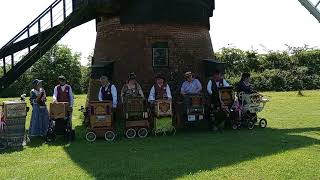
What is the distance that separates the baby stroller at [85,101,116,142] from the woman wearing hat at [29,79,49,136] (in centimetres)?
137

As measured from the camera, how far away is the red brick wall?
14727 millimetres

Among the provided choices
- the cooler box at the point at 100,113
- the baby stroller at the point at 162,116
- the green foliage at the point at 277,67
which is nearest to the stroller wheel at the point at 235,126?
the baby stroller at the point at 162,116

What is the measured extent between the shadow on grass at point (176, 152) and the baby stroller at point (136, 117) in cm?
37

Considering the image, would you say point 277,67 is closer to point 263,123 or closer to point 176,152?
point 263,123

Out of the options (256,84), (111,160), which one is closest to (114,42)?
(111,160)

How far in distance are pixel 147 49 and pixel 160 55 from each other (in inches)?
18.3

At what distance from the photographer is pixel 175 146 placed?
10398 mm

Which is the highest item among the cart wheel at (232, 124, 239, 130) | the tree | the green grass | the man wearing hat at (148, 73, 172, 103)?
the tree

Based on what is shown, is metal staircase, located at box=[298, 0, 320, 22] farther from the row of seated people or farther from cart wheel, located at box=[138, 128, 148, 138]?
cart wheel, located at box=[138, 128, 148, 138]

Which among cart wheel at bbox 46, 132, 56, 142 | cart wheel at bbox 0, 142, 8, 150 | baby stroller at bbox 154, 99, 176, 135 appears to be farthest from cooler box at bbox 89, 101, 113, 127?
cart wheel at bbox 0, 142, 8, 150

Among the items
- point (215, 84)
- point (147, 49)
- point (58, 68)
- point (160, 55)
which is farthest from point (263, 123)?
point (58, 68)

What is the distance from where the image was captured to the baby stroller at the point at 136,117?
11.8 metres

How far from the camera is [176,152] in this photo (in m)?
9.66

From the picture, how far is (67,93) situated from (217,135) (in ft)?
12.8
